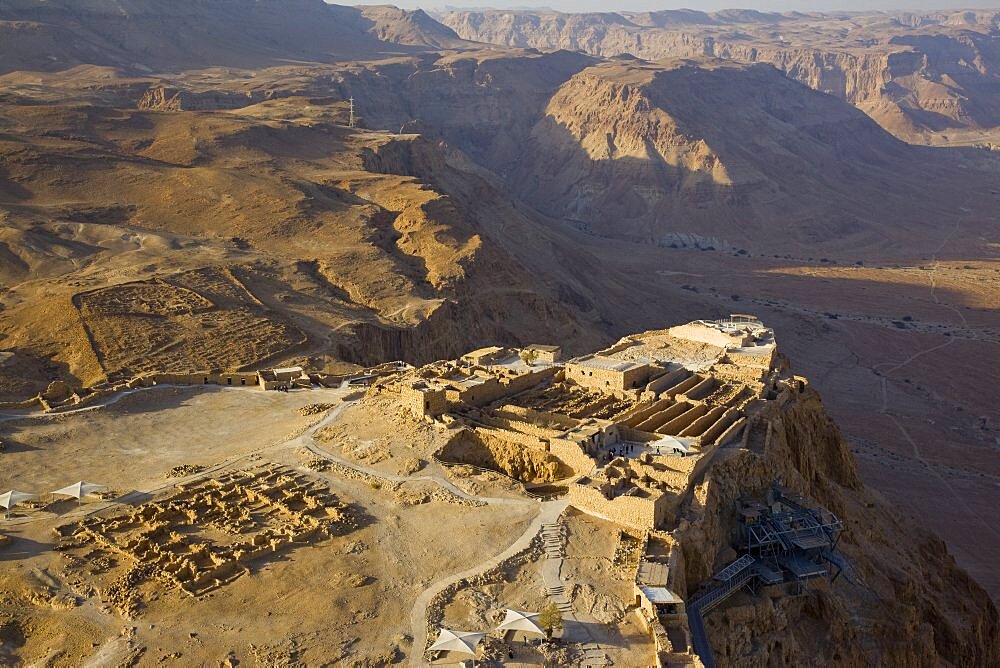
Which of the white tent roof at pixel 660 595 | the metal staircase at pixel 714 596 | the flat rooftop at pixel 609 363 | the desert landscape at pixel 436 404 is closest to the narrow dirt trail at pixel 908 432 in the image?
the desert landscape at pixel 436 404

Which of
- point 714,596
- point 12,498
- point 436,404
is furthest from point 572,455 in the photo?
point 12,498

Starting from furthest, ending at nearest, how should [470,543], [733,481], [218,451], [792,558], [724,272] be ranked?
1. [724,272]
2. [218,451]
3. [733,481]
4. [792,558]
5. [470,543]

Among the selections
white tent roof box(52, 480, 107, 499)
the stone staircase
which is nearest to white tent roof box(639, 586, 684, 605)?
the stone staircase

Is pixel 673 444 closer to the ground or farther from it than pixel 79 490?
farther from it

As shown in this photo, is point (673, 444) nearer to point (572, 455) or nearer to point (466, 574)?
point (572, 455)

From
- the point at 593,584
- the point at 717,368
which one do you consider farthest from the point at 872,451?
the point at 593,584

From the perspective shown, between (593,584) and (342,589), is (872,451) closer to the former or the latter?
(593,584)
